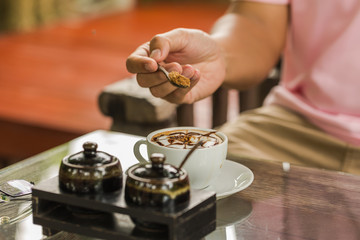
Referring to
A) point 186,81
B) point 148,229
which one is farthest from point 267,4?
point 148,229

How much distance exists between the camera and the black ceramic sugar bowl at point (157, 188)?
55 cm

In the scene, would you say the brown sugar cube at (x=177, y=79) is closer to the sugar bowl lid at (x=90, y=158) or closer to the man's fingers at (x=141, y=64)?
the man's fingers at (x=141, y=64)

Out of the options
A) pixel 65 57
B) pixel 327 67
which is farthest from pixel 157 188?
pixel 65 57

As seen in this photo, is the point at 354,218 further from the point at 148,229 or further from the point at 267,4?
the point at 267,4

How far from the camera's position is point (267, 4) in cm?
115

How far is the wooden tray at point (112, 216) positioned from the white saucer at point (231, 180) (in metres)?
0.08

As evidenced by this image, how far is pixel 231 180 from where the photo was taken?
0.72 m

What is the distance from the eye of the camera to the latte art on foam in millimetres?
680

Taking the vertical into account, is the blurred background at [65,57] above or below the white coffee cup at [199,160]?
below

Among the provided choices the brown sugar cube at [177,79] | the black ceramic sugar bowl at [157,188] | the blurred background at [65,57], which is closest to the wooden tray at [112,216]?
the black ceramic sugar bowl at [157,188]

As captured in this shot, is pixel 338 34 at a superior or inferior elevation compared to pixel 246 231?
superior

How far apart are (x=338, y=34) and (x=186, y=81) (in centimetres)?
44

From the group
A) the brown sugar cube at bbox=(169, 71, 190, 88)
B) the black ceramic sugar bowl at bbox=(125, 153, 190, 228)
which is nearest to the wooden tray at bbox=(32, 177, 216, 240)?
the black ceramic sugar bowl at bbox=(125, 153, 190, 228)

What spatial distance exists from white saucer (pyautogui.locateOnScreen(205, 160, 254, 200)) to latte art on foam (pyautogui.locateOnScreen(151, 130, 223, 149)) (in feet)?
0.18
